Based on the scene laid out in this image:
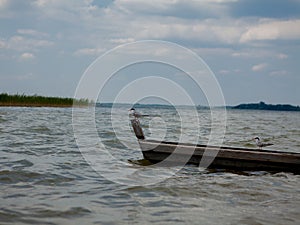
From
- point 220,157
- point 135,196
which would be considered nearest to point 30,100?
point 220,157

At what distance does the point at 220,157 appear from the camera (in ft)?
30.7

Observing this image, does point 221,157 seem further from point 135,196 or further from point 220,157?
point 135,196

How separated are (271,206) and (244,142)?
10.9 m

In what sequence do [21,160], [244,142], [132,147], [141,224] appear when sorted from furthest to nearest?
[244,142] < [132,147] < [21,160] < [141,224]

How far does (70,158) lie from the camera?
10055 mm

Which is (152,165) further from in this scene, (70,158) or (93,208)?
(93,208)

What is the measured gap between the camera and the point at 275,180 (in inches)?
322

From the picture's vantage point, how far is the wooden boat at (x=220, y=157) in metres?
8.94

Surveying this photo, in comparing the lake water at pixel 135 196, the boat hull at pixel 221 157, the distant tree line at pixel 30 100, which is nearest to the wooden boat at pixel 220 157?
the boat hull at pixel 221 157

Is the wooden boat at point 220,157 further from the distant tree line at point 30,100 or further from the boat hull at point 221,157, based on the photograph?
the distant tree line at point 30,100

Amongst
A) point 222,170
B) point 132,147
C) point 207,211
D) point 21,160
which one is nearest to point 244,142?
point 132,147

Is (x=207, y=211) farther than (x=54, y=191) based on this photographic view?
No

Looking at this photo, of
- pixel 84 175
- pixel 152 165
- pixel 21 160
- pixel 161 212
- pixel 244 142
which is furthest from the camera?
pixel 244 142

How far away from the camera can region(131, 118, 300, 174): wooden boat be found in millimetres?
8938
